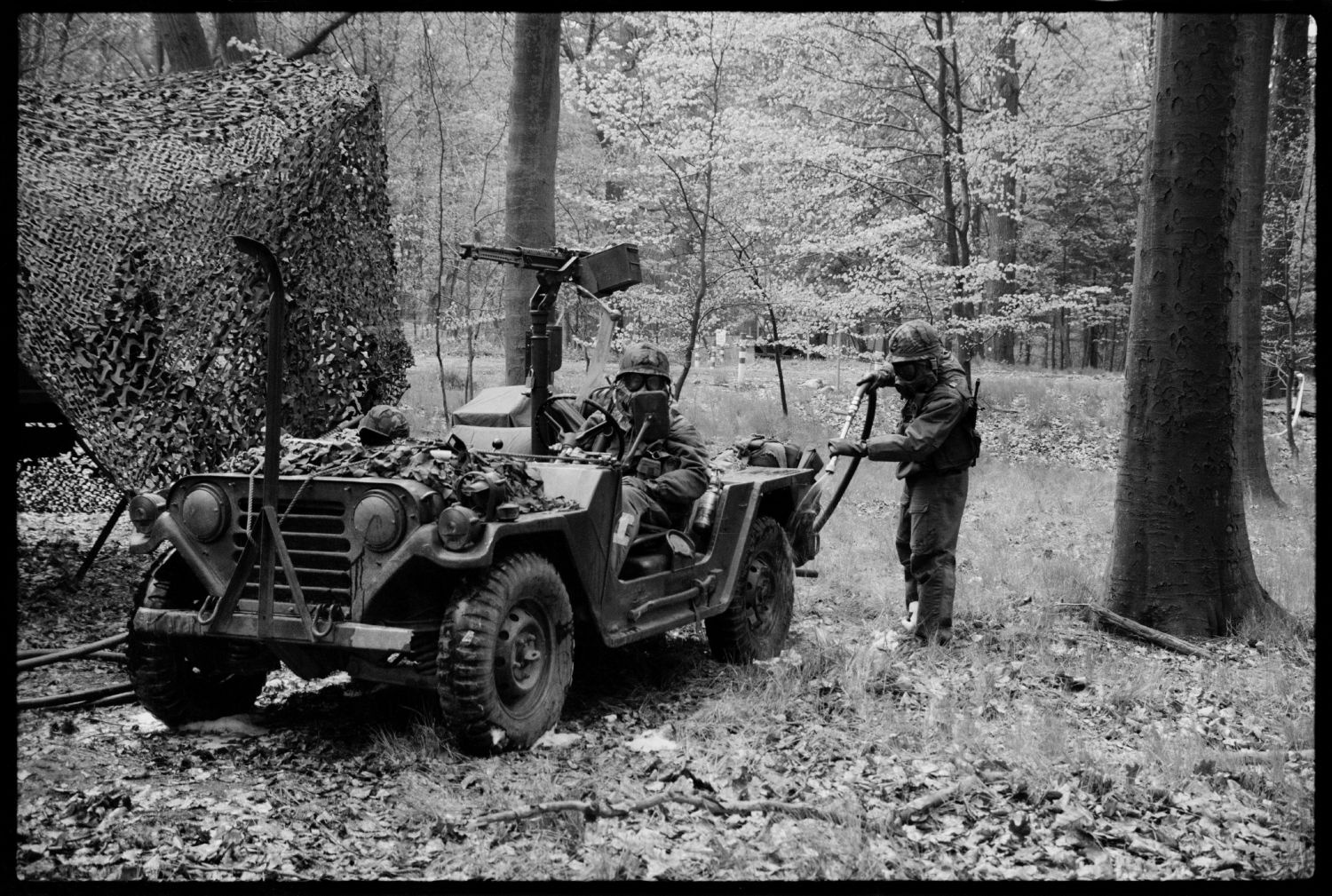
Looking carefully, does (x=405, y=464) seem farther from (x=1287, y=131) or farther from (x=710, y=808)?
(x=1287, y=131)

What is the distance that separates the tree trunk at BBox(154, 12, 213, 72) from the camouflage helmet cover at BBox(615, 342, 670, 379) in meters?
8.96

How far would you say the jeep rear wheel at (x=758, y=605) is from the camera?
661 centimetres

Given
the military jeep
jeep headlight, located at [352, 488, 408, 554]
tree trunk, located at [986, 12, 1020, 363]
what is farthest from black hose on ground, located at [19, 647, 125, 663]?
tree trunk, located at [986, 12, 1020, 363]

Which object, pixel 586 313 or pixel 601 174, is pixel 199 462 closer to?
pixel 601 174

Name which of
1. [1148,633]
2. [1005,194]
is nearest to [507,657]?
[1148,633]

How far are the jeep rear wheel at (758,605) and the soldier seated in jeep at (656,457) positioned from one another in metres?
0.71

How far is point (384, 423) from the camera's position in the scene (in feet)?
17.5

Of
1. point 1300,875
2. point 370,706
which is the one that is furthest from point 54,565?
point 1300,875

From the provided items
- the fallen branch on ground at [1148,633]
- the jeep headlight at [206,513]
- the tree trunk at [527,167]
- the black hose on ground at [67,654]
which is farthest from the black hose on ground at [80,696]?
the tree trunk at [527,167]

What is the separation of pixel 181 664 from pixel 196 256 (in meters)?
3.73

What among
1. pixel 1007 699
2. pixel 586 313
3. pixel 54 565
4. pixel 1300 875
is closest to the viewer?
pixel 1300 875

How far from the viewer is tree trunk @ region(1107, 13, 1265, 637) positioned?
6992 mm

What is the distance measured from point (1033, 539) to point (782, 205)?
670 cm

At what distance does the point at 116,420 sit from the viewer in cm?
709
